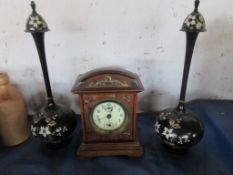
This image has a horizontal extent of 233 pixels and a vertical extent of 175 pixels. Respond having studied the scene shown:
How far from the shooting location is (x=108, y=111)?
714 mm

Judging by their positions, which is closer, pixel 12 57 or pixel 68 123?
pixel 68 123

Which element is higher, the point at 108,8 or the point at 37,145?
the point at 108,8

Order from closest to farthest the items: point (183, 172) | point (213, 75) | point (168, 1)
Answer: point (183, 172), point (168, 1), point (213, 75)

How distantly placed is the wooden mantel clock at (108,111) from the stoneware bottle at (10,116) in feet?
0.82

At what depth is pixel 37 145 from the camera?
83cm

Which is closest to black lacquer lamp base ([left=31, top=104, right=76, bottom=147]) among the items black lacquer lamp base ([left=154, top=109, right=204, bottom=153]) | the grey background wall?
the grey background wall

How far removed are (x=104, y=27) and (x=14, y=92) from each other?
41cm

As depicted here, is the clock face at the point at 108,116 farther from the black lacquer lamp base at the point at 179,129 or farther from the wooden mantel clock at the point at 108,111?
the black lacquer lamp base at the point at 179,129

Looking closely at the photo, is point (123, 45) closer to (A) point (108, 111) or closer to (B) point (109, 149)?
(A) point (108, 111)

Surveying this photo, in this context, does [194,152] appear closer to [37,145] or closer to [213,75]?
[213,75]

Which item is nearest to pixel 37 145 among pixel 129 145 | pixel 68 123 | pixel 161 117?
pixel 68 123

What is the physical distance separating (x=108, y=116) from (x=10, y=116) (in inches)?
13.9

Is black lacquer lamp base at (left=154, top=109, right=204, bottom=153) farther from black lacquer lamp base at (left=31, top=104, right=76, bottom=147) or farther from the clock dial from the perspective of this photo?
black lacquer lamp base at (left=31, top=104, right=76, bottom=147)

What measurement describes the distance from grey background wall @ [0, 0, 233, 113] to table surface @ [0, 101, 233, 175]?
194mm
